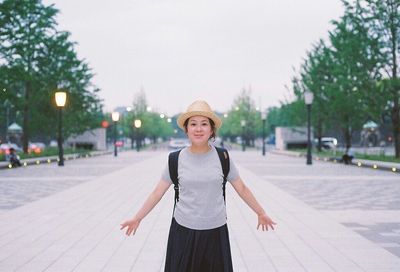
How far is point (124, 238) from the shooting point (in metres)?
8.94

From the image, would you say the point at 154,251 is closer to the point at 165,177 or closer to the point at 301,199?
the point at 165,177

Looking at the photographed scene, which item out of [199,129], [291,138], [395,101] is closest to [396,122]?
[395,101]

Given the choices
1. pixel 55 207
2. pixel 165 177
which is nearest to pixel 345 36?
pixel 55 207

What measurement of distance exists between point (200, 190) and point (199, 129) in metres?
0.43

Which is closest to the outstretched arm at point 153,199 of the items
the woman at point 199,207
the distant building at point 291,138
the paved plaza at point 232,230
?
the woman at point 199,207

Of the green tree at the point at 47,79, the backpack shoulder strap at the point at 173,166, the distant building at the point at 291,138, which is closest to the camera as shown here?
the backpack shoulder strap at the point at 173,166

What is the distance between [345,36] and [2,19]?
18.6 meters

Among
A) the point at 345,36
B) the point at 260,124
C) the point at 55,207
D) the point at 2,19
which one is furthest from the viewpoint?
the point at 260,124

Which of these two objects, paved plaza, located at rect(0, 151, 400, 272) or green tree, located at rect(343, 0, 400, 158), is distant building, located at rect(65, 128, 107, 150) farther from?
paved plaza, located at rect(0, 151, 400, 272)

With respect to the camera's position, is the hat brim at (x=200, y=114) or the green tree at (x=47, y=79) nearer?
the hat brim at (x=200, y=114)

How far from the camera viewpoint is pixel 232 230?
9.68 m

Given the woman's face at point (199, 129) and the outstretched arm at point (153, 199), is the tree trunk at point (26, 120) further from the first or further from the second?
the woman's face at point (199, 129)

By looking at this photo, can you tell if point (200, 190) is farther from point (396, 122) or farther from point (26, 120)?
point (26, 120)

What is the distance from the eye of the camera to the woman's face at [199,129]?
415 cm
